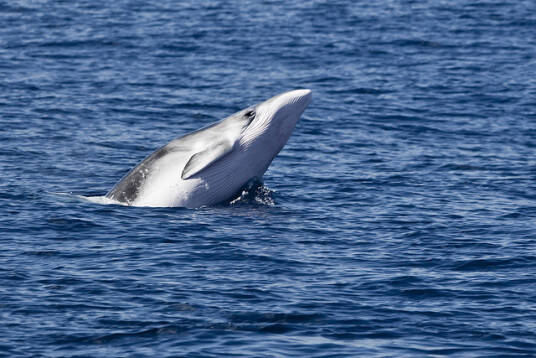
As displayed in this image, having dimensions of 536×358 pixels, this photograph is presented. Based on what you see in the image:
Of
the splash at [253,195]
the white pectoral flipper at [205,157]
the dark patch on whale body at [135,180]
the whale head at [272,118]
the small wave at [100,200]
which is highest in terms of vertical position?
the whale head at [272,118]

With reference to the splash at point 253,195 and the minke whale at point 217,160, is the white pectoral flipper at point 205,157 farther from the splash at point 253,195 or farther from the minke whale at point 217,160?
the splash at point 253,195

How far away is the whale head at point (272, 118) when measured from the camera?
32156 millimetres

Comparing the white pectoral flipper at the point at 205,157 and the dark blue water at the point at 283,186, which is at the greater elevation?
the white pectoral flipper at the point at 205,157

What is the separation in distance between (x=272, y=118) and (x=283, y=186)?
14.1 feet

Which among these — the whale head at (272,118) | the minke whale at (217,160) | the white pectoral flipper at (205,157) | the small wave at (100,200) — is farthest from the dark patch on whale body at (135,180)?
the whale head at (272,118)

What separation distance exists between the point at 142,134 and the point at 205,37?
19.2 metres

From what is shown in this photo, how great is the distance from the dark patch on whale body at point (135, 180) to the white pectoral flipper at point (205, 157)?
1168 mm

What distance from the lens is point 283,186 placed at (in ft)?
118

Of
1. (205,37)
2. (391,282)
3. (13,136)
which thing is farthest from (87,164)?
(205,37)

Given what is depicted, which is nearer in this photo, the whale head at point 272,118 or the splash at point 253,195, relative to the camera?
the whale head at point 272,118

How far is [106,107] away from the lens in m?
46.7

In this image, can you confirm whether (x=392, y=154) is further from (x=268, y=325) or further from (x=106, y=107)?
(x=268, y=325)

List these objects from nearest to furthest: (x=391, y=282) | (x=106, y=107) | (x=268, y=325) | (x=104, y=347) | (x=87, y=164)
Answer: (x=104, y=347), (x=268, y=325), (x=391, y=282), (x=87, y=164), (x=106, y=107)

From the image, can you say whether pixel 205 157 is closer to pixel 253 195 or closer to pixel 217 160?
pixel 217 160
